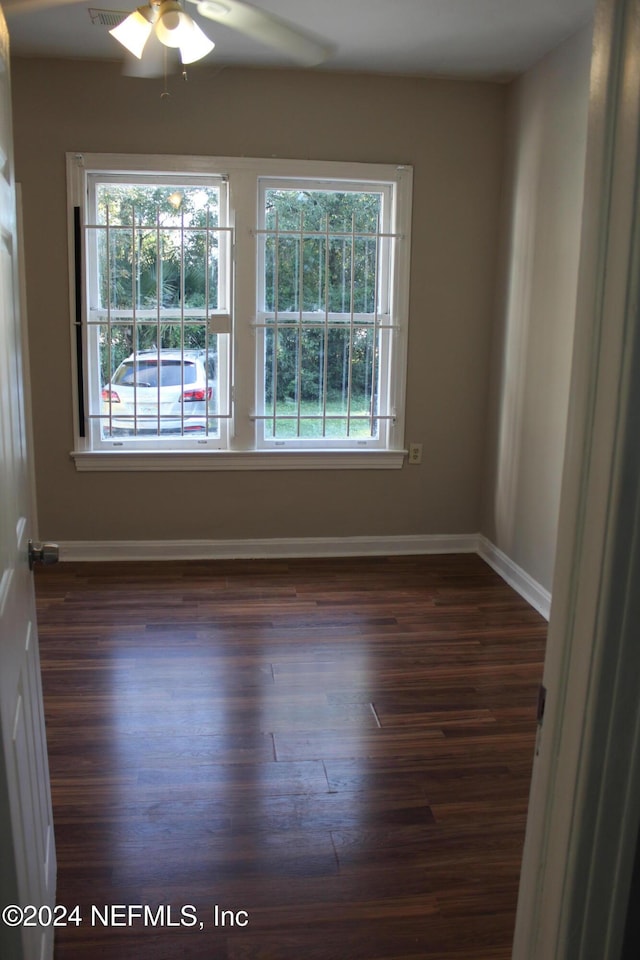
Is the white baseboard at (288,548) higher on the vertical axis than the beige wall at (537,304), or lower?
lower

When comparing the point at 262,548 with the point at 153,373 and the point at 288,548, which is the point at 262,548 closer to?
the point at 288,548

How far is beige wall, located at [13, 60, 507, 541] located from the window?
10 cm

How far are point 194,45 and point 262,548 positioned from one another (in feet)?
9.17

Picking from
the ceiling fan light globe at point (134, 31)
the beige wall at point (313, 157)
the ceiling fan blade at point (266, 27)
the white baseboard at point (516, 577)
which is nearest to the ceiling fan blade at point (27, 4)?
the ceiling fan light globe at point (134, 31)

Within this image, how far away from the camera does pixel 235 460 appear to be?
4586 mm

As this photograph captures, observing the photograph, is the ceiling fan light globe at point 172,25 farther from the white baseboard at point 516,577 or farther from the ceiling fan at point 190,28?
the white baseboard at point 516,577

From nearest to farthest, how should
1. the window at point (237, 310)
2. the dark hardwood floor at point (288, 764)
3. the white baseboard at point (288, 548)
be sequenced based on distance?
1. the dark hardwood floor at point (288, 764)
2. the window at point (237, 310)
3. the white baseboard at point (288, 548)

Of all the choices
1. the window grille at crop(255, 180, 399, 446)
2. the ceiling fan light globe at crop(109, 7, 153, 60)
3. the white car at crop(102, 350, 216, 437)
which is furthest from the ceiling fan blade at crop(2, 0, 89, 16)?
the white car at crop(102, 350, 216, 437)

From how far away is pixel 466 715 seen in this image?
9.57 ft

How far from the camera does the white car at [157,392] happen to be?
4473 mm

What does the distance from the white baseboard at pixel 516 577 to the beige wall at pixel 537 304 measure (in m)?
0.05

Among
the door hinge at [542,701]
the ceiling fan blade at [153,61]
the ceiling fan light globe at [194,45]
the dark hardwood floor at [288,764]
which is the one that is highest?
the ceiling fan blade at [153,61]

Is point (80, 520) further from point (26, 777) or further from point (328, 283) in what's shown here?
point (26, 777)

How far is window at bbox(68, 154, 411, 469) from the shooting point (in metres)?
4.33
